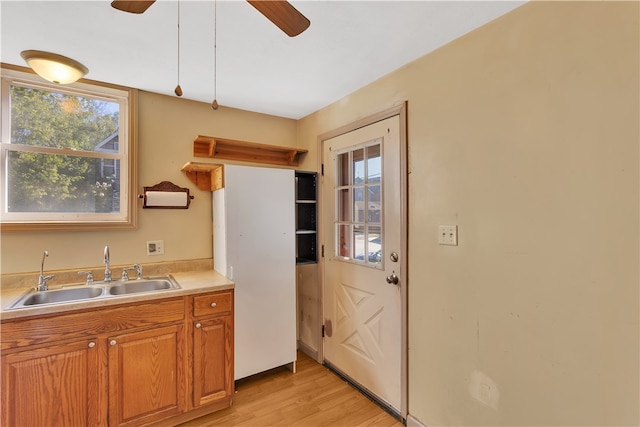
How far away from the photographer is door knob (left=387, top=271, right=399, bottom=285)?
2.03 m

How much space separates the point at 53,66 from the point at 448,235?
89.5 inches

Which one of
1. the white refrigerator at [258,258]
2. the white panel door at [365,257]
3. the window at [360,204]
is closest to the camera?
the white panel door at [365,257]

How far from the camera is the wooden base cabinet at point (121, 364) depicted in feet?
5.21

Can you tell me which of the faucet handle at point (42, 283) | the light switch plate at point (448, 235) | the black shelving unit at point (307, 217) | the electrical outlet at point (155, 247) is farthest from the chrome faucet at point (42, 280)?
the light switch plate at point (448, 235)

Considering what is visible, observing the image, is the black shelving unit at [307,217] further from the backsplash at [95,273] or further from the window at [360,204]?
the backsplash at [95,273]

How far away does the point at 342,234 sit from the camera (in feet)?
8.40

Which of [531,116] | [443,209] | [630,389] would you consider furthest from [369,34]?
[630,389]

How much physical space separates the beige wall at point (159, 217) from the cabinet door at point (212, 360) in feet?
2.45

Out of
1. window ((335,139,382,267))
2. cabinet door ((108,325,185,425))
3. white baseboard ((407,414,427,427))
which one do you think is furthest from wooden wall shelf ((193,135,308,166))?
white baseboard ((407,414,427,427))

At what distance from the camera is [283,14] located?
1.13 meters

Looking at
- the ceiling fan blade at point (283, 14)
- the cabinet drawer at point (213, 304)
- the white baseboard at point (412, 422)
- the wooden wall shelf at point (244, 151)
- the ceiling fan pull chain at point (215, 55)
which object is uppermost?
the ceiling fan pull chain at point (215, 55)

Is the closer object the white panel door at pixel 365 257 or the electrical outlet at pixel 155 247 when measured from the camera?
the white panel door at pixel 365 257

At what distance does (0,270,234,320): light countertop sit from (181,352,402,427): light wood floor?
2.82 feet

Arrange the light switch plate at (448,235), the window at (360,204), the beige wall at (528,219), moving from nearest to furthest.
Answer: the beige wall at (528,219) → the light switch plate at (448,235) → the window at (360,204)
